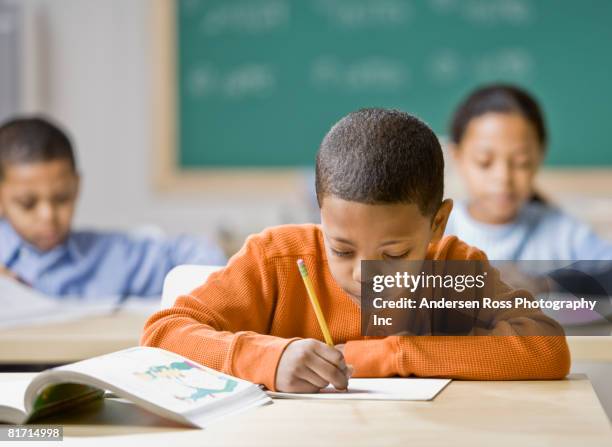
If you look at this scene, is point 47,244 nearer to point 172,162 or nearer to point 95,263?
point 95,263

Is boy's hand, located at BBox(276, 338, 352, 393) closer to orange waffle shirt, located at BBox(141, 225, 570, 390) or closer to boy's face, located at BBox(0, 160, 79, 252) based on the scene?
orange waffle shirt, located at BBox(141, 225, 570, 390)

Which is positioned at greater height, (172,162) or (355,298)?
(172,162)

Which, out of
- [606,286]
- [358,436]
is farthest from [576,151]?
[358,436]

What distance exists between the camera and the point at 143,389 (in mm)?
1028

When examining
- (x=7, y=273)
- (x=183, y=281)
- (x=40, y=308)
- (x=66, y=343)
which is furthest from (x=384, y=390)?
(x=7, y=273)

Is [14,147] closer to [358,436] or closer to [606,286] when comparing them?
[606,286]

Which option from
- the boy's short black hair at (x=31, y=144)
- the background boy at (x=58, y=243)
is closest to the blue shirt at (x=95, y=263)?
the background boy at (x=58, y=243)

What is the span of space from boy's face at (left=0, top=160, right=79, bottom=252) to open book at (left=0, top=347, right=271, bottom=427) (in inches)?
62.2

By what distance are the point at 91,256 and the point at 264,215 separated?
1.66 m

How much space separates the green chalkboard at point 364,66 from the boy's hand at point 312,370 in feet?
10.7

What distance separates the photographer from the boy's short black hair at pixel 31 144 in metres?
2.82

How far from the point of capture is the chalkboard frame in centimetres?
443

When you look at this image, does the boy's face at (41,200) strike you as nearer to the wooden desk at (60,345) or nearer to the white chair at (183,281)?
the wooden desk at (60,345)

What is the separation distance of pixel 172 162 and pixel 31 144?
165 centimetres
